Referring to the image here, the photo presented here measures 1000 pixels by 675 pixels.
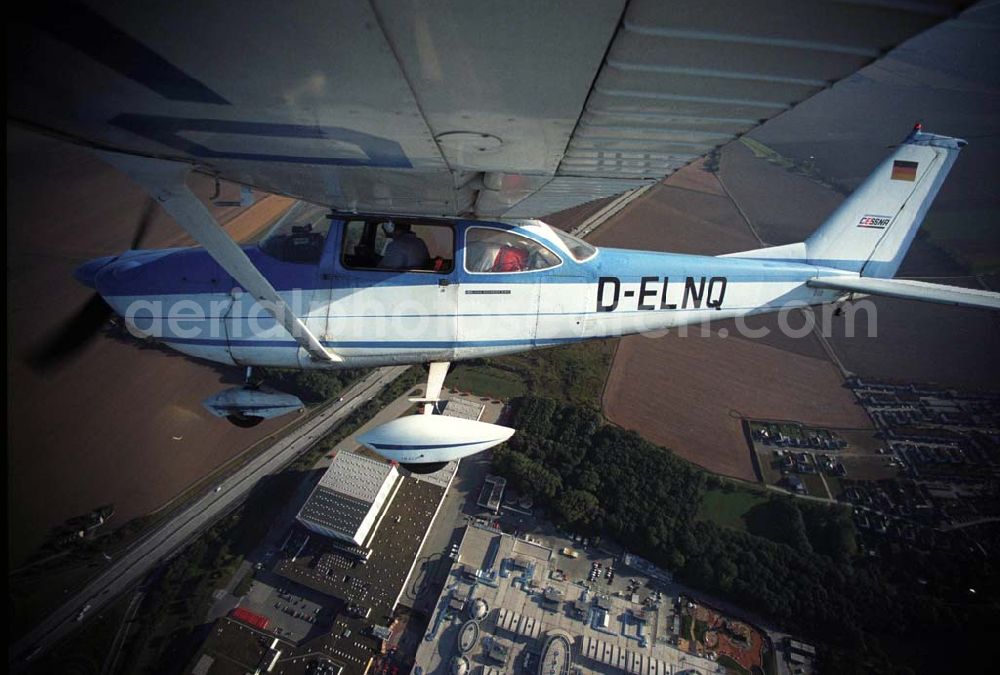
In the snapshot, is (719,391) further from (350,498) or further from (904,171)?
(350,498)

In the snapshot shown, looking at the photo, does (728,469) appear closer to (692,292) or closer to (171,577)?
(692,292)

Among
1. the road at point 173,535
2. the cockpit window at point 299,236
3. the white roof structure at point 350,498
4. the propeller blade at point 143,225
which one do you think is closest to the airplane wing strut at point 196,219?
the cockpit window at point 299,236

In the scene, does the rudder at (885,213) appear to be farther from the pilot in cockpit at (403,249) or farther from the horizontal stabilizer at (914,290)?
the pilot in cockpit at (403,249)

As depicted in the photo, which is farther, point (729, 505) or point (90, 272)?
point (729, 505)

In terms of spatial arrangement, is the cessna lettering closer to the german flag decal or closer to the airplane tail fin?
the airplane tail fin

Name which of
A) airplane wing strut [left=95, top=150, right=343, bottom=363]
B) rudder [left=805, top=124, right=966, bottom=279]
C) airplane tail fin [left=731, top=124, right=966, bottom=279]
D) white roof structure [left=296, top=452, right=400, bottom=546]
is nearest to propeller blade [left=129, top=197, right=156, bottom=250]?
airplane wing strut [left=95, top=150, right=343, bottom=363]

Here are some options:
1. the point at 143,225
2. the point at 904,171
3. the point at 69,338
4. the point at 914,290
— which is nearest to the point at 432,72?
the point at 143,225
